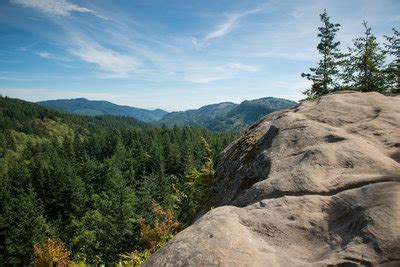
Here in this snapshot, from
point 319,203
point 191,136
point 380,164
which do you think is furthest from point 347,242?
point 191,136

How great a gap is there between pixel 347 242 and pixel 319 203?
1.35m

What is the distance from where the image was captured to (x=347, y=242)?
213 inches

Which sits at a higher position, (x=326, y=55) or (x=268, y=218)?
(x=326, y=55)

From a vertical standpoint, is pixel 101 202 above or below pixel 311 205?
below

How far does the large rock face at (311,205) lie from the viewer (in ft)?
17.0

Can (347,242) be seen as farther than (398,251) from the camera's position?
Yes

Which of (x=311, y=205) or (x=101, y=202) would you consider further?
(x=101, y=202)

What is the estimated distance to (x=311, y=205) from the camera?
6.70 m

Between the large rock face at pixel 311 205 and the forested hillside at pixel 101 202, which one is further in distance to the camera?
the forested hillside at pixel 101 202

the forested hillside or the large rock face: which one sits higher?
the large rock face

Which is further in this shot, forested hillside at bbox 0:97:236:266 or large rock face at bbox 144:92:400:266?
forested hillside at bbox 0:97:236:266

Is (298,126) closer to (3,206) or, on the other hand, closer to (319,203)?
(319,203)

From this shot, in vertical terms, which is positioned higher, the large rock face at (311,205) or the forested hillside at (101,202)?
the large rock face at (311,205)

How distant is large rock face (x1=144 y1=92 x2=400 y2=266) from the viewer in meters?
5.19
